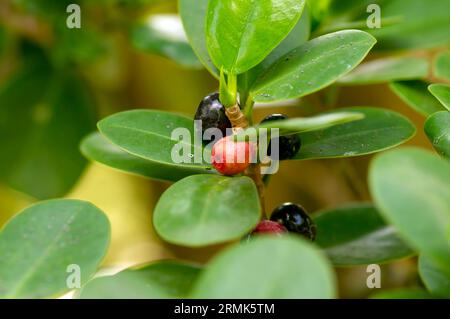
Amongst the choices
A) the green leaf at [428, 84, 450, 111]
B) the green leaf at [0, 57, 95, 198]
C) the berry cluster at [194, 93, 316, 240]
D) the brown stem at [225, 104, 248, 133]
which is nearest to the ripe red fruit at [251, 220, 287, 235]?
the berry cluster at [194, 93, 316, 240]

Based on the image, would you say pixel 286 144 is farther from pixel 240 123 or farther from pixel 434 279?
pixel 434 279

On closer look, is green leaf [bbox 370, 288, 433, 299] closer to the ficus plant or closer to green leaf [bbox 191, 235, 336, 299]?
the ficus plant

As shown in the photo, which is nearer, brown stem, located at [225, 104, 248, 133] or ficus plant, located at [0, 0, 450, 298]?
ficus plant, located at [0, 0, 450, 298]

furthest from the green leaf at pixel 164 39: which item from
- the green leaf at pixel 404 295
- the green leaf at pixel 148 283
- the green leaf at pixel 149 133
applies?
the green leaf at pixel 404 295

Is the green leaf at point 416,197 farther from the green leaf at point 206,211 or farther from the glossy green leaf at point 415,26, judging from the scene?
the glossy green leaf at point 415,26

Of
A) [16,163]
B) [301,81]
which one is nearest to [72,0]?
[16,163]
